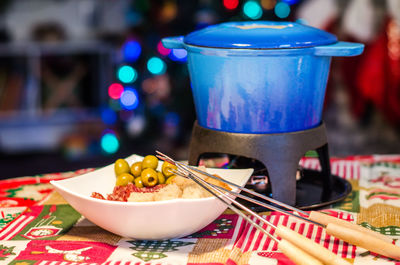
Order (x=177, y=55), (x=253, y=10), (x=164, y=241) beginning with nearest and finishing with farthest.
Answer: (x=164, y=241) → (x=253, y=10) → (x=177, y=55)

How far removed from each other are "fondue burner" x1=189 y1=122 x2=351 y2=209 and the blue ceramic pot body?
2cm

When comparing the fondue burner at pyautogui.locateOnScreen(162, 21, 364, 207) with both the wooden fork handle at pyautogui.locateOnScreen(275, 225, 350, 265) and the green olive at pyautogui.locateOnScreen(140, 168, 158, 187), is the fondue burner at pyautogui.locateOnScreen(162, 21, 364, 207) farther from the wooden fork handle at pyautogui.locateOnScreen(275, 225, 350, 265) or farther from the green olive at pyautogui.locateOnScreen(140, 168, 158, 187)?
the wooden fork handle at pyautogui.locateOnScreen(275, 225, 350, 265)

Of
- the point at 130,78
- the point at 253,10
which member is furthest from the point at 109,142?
the point at 253,10

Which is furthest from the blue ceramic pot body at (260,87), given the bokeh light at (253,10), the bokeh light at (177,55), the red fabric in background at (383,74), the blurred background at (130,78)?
the bokeh light at (177,55)

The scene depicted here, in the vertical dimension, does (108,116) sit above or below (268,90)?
below

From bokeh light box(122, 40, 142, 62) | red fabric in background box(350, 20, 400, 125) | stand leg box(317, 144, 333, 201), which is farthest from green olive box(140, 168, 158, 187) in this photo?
bokeh light box(122, 40, 142, 62)

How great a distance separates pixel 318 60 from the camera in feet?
3.62

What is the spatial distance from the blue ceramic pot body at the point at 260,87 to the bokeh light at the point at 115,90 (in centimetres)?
230

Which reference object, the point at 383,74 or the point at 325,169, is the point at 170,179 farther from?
the point at 383,74

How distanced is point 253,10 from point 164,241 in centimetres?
198

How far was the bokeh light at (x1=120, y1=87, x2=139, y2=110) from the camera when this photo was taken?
3289 mm

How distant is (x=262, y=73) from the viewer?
107 centimetres

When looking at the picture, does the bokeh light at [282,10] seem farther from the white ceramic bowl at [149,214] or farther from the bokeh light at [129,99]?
the white ceramic bowl at [149,214]

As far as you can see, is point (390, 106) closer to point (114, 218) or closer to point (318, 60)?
point (318, 60)
